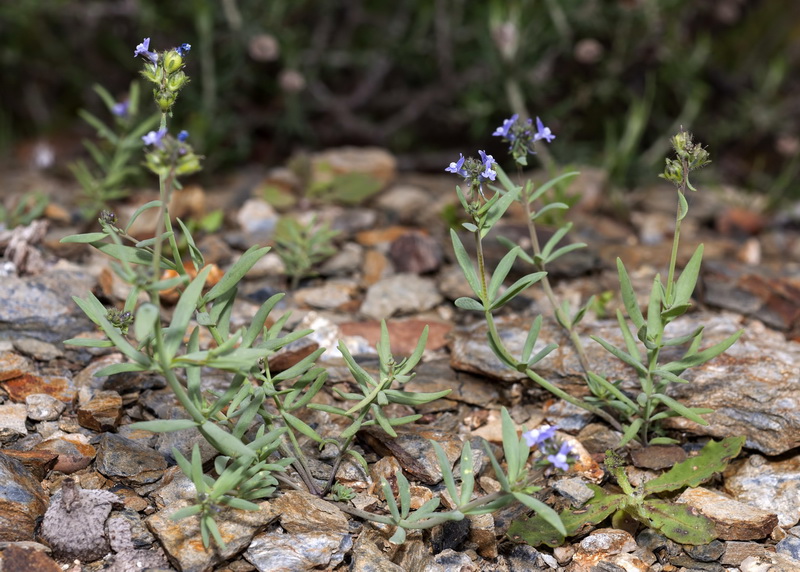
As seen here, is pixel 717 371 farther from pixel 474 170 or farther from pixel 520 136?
pixel 474 170

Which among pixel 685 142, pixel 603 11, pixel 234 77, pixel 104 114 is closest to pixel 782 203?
pixel 603 11

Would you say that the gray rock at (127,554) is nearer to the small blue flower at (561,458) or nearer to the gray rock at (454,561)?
the gray rock at (454,561)

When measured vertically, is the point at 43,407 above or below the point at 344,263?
below

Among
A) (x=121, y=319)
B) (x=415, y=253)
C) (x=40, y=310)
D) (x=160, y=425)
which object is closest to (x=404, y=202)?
(x=415, y=253)

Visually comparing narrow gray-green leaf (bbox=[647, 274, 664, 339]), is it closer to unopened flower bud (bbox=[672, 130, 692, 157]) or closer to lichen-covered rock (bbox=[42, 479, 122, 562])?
unopened flower bud (bbox=[672, 130, 692, 157])

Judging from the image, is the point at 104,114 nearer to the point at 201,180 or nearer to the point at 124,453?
the point at 201,180

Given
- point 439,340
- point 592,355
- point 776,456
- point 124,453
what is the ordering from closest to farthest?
point 124,453 → point 776,456 → point 592,355 → point 439,340

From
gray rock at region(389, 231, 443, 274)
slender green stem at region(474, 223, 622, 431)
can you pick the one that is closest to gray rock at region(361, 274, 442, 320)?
gray rock at region(389, 231, 443, 274)
